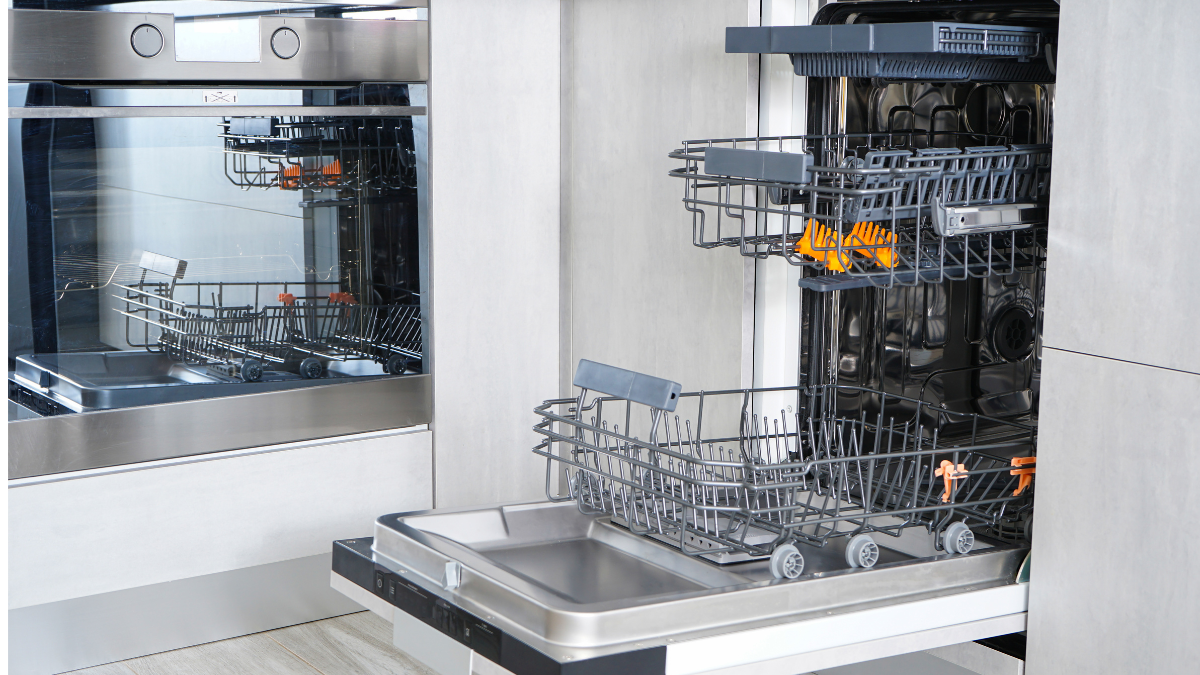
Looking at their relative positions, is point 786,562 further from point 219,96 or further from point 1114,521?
point 219,96

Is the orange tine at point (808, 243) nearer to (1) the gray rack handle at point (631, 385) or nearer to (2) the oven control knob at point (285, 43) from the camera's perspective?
(1) the gray rack handle at point (631, 385)

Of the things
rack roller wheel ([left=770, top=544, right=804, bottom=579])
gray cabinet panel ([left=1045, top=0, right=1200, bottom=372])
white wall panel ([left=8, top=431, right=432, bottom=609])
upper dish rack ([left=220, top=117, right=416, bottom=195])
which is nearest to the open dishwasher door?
rack roller wheel ([left=770, top=544, right=804, bottom=579])

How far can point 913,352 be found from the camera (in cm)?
167

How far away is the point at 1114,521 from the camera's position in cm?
117

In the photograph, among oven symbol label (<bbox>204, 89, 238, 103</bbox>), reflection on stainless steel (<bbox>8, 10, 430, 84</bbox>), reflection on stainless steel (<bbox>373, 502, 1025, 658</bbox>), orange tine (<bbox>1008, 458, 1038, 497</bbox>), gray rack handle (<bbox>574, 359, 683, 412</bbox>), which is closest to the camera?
reflection on stainless steel (<bbox>373, 502, 1025, 658</bbox>)

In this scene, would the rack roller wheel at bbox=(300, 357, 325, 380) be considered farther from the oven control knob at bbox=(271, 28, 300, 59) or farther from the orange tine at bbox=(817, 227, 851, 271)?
the orange tine at bbox=(817, 227, 851, 271)

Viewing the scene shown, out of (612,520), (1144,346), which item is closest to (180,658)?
(612,520)

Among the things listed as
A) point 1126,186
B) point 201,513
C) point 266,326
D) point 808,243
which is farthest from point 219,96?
point 1126,186

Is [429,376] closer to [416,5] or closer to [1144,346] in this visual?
[416,5]

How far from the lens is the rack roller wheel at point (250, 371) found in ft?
6.61

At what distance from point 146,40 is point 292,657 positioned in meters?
1.05

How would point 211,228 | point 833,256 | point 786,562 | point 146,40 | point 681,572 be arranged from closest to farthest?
point 786,562, point 681,572, point 833,256, point 146,40, point 211,228

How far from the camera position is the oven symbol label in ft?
6.29

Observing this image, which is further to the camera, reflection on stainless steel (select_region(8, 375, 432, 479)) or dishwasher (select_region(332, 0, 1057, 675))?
reflection on stainless steel (select_region(8, 375, 432, 479))
